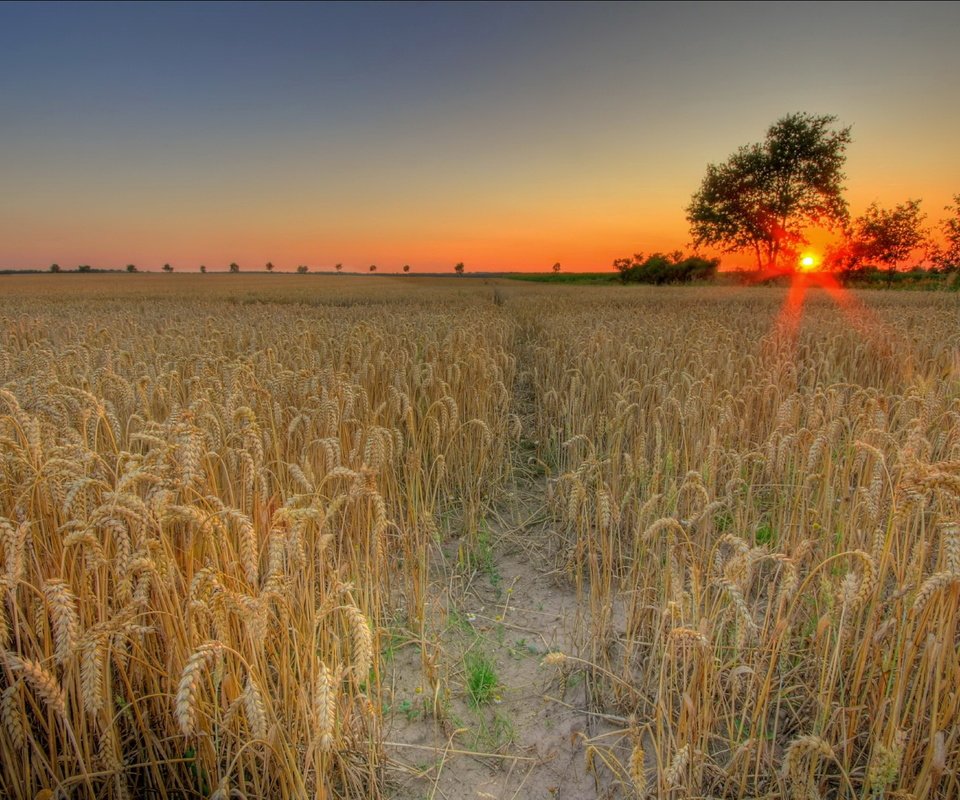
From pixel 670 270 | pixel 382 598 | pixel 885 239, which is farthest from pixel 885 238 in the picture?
pixel 382 598

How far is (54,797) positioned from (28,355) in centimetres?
494

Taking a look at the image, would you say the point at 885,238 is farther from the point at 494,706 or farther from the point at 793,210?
the point at 494,706

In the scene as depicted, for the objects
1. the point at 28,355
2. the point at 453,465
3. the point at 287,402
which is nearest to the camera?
the point at 287,402

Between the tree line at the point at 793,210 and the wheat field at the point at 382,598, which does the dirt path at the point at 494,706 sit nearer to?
the wheat field at the point at 382,598

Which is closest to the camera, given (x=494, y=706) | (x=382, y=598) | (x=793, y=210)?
(x=494, y=706)

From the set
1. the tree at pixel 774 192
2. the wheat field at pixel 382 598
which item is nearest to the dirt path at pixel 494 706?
the wheat field at pixel 382 598

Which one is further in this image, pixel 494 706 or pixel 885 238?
pixel 885 238

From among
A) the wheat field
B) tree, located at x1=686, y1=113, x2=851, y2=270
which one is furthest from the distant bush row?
the wheat field

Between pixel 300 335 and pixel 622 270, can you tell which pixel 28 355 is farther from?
pixel 622 270

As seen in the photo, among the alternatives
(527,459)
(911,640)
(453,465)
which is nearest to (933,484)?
(911,640)

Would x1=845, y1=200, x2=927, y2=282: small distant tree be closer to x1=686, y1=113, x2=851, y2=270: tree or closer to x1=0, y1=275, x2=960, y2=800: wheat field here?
x1=686, y1=113, x2=851, y2=270: tree

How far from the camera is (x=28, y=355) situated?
16.2 feet

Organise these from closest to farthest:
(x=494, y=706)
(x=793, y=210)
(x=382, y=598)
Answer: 1. (x=494, y=706)
2. (x=382, y=598)
3. (x=793, y=210)

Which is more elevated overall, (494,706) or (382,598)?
(382,598)
